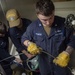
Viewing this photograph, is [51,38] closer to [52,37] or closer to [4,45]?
[52,37]

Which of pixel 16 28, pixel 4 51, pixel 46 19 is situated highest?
pixel 46 19

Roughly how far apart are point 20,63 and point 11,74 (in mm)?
151

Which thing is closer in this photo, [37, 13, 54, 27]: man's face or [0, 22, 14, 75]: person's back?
[37, 13, 54, 27]: man's face

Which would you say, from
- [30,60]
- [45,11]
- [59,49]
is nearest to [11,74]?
[30,60]

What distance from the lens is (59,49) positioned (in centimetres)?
158

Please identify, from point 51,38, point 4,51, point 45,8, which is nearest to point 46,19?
point 45,8

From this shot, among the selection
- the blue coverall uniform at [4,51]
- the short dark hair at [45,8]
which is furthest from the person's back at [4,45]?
the short dark hair at [45,8]

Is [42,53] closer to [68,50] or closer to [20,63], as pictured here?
[68,50]

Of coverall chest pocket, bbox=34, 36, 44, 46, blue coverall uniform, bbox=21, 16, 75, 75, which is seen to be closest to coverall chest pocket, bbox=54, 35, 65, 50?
blue coverall uniform, bbox=21, 16, 75, 75

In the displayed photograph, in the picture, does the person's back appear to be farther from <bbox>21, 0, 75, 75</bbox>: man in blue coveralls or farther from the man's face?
the man's face

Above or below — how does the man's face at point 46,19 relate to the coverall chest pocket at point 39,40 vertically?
above

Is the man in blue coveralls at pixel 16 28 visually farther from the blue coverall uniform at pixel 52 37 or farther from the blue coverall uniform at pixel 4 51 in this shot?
the blue coverall uniform at pixel 52 37

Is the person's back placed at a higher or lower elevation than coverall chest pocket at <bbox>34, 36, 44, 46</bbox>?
lower

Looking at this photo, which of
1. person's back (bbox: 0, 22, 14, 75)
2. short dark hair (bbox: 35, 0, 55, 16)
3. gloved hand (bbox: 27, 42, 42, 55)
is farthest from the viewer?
person's back (bbox: 0, 22, 14, 75)
